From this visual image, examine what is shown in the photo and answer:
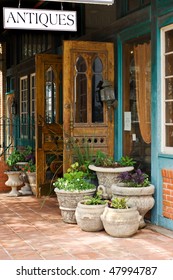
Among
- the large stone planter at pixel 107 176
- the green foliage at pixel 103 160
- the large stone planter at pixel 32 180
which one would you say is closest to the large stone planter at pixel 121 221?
the large stone planter at pixel 107 176

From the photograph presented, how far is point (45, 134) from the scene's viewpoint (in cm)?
928

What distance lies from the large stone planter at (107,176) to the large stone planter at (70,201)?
0.56 feet

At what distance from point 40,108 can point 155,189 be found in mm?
3213

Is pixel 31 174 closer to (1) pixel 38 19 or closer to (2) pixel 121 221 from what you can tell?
(2) pixel 121 221

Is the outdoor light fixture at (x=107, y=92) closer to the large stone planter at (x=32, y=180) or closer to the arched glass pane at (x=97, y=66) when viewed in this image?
the arched glass pane at (x=97, y=66)

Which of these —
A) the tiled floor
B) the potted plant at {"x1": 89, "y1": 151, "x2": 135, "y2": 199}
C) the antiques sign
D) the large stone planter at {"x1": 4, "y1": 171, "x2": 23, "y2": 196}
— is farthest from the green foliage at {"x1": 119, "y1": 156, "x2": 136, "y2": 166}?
the large stone planter at {"x1": 4, "y1": 171, "x2": 23, "y2": 196}

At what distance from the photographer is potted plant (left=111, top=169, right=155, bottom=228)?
6.50 metres

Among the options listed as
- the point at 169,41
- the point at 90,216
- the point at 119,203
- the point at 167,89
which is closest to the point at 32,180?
the point at 90,216

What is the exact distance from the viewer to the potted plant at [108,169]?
23.2ft

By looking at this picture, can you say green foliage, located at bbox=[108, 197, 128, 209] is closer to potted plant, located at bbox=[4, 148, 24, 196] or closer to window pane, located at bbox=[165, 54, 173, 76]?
window pane, located at bbox=[165, 54, 173, 76]

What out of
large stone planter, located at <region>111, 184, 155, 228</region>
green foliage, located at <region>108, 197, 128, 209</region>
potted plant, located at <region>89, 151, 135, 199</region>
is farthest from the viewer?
potted plant, located at <region>89, 151, 135, 199</region>

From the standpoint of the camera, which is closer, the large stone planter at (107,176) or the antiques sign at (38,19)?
the antiques sign at (38,19)

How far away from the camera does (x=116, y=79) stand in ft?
26.1

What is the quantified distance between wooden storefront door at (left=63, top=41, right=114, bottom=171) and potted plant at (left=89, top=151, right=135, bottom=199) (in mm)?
476
